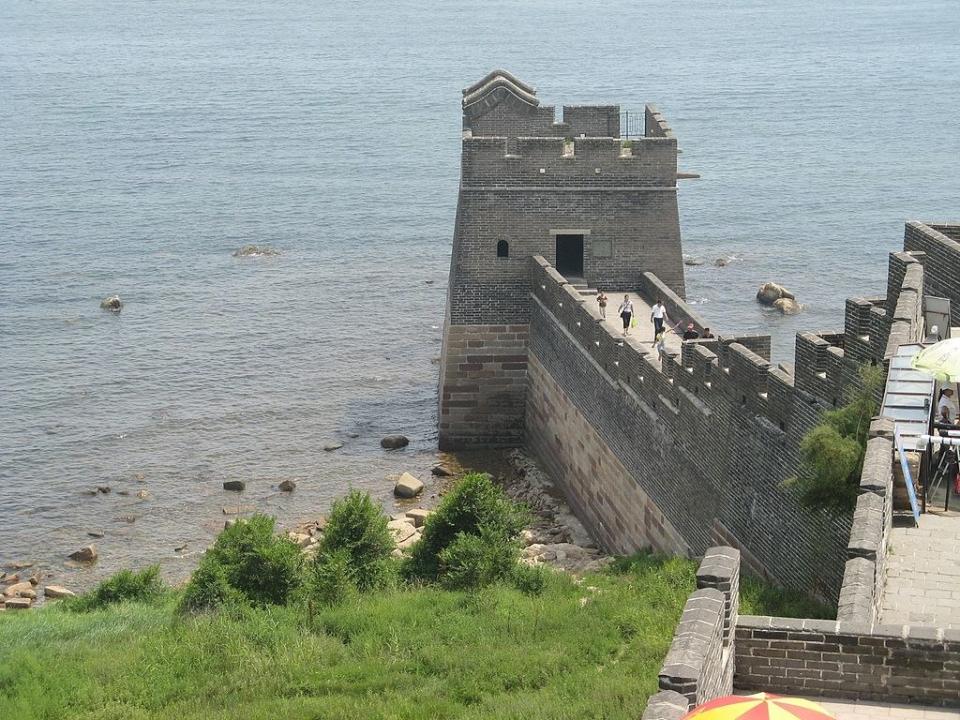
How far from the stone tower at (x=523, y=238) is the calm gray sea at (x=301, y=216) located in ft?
9.08

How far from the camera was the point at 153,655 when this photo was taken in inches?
→ 854

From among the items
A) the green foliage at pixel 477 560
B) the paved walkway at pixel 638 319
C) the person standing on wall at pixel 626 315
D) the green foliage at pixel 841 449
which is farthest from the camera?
the person standing on wall at pixel 626 315

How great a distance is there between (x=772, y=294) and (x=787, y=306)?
1159 mm

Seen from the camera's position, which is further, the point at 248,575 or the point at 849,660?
the point at 248,575

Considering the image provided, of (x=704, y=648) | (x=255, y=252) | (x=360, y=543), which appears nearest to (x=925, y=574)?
(x=704, y=648)

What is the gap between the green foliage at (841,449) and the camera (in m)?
17.9

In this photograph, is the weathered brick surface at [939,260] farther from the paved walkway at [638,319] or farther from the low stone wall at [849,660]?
the low stone wall at [849,660]

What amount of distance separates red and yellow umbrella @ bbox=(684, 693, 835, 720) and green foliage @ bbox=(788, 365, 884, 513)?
8645 mm

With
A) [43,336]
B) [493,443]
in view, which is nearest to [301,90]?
[43,336]

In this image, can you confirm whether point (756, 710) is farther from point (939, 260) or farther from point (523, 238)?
point (523, 238)

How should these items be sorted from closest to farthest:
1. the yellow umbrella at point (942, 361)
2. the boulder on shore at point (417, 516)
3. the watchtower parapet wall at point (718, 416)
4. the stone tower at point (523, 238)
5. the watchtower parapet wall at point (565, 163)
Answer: the yellow umbrella at point (942, 361)
the watchtower parapet wall at point (718, 416)
the boulder on shore at point (417, 516)
the watchtower parapet wall at point (565, 163)
the stone tower at point (523, 238)

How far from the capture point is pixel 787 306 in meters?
53.7

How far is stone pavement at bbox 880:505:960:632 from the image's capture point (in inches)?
563

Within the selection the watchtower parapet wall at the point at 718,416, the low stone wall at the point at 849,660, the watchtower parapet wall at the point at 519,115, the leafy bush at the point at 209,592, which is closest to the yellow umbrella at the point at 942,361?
the watchtower parapet wall at the point at 718,416
